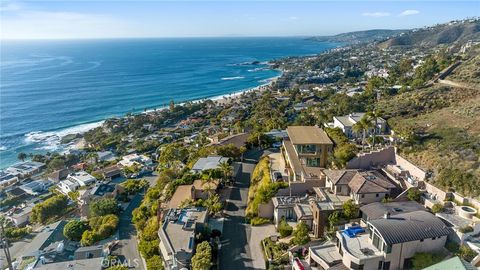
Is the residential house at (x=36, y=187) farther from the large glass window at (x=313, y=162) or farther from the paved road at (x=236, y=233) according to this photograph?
the large glass window at (x=313, y=162)

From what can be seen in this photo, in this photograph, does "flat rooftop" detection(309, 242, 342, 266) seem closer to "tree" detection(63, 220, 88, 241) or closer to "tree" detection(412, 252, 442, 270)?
"tree" detection(412, 252, 442, 270)

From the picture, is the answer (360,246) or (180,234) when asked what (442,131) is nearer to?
(360,246)

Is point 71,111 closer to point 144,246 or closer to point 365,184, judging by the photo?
point 144,246

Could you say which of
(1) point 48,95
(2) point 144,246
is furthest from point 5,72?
(2) point 144,246

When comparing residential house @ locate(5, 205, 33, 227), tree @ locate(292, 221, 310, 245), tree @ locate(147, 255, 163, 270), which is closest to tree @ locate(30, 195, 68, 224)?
residential house @ locate(5, 205, 33, 227)

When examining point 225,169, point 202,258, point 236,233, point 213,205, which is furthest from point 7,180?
point 202,258
